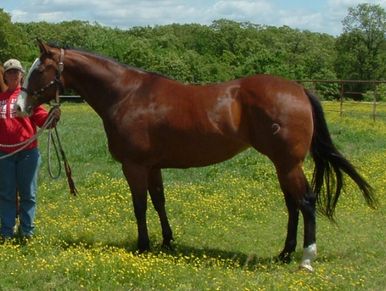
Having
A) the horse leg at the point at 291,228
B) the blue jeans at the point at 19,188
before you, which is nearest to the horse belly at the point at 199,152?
the horse leg at the point at 291,228

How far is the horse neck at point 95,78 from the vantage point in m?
6.78

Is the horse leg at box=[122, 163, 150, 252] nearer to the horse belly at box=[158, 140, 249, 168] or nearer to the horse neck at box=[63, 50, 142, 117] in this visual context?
the horse belly at box=[158, 140, 249, 168]

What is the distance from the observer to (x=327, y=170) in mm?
6883

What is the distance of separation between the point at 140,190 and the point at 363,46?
238 ft

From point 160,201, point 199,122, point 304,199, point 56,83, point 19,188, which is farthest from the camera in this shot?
point 160,201

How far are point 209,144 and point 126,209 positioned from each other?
2646 mm

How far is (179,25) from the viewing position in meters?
92.1

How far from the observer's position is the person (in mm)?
6762

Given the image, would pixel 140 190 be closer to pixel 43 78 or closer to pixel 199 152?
pixel 199 152

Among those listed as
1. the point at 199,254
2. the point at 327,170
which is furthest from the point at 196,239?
the point at 327,170

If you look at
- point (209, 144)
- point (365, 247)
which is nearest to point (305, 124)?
point (209, 144)

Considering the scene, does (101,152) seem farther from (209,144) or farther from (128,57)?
(128,57)

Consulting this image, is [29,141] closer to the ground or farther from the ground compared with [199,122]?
closer to the ground

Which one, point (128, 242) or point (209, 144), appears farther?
point (128, 242)
